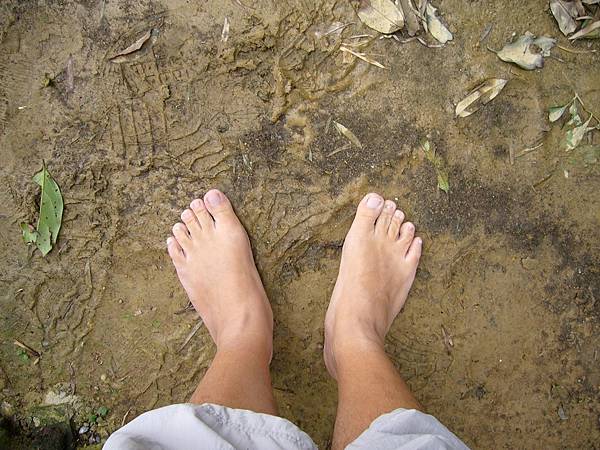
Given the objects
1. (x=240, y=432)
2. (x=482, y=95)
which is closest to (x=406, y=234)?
(x=482, y=95)

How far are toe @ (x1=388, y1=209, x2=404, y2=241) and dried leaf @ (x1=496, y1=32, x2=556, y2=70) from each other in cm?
59

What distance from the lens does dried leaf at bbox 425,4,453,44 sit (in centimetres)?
163

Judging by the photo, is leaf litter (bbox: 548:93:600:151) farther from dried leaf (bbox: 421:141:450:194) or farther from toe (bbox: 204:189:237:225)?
toe (bbox: 204:189:237:225)

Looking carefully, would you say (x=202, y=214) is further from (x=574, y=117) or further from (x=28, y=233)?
(x=574, y=117)

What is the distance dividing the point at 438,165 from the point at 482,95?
264mm

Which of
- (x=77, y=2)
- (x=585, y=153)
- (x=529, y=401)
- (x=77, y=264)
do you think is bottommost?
(x=529, y=401)

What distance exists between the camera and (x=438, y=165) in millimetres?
1660

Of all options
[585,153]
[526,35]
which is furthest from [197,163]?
[585,153]

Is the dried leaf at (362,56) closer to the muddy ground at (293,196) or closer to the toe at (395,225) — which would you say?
the muddy ground at (293,196)

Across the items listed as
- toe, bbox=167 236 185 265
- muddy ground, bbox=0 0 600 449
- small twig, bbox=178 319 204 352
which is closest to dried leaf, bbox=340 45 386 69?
muddy ground, bbox=0 0 600 449

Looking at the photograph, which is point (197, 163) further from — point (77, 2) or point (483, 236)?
point (483, 236)

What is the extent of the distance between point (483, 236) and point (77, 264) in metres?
1.35

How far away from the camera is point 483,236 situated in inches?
65.8

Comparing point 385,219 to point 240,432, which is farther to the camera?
point 385,219
